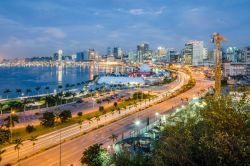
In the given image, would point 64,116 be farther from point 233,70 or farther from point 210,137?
point 233,70

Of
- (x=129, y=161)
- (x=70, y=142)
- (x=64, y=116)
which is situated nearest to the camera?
(x=129, y=161)

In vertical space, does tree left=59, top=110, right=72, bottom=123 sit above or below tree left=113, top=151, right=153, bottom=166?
below

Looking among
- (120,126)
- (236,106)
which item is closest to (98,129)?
(120,126)

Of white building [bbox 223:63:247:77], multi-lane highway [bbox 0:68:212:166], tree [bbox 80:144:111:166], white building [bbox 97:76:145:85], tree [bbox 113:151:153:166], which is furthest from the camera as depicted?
white building [bbox 223:63:247:77]

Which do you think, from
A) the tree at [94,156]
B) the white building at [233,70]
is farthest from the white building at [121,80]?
the tree at [94,156]

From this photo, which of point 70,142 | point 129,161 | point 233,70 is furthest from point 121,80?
point 129,161

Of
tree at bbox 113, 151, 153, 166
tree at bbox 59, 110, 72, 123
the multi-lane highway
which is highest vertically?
tree at bbox 113, 151, 153, 166

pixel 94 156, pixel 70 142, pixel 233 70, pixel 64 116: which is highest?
pixel 233 70

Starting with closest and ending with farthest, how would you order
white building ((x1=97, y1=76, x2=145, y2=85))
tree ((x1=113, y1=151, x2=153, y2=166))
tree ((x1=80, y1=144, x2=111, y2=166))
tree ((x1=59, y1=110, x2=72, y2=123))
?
tree ((x1=113, y1=151, x2=153, y2=166)) < tree ((x1=80, y1=144, x2=111, y2=166)) < tree ((x1=59, y1=110, x2=72, y2=123)) < white building ((x1=97, y1=76, x2=145, y2=85))

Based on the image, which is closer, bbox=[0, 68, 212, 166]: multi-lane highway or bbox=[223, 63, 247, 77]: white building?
bbox=[0, 68, 212, 166]: multi-lane highway

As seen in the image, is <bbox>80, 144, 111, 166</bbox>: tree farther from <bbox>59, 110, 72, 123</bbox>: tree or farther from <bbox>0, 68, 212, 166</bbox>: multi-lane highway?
<bbox>59, 110, 72, 123</bbox>: tree

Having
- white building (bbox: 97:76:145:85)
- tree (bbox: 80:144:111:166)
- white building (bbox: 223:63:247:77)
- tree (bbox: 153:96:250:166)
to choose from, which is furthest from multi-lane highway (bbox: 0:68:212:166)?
white building (bbox: 223:63:247:77)
